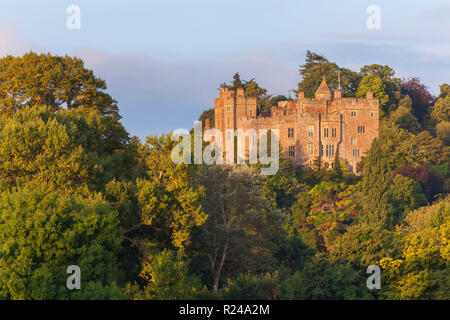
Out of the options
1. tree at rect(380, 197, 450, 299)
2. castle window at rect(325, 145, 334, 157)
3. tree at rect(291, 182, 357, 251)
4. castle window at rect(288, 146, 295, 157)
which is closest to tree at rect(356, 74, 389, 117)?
castle window at rect(325, 145, 334, 157)

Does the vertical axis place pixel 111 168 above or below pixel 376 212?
above

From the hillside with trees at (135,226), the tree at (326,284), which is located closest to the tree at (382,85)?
the hillside with trees at (135,226)

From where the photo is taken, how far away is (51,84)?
5084 cm

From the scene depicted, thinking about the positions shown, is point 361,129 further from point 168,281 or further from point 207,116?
point 168,281

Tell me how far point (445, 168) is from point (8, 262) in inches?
2314

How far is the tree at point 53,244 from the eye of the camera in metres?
33.0

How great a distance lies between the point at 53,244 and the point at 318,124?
53450mm

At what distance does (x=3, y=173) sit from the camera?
40125 mm

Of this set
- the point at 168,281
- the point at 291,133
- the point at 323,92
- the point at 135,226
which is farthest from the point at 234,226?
the point at 323,92

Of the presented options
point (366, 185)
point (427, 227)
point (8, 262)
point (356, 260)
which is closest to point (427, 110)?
point (366, 185)

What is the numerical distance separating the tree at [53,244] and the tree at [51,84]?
15156 millimetres
